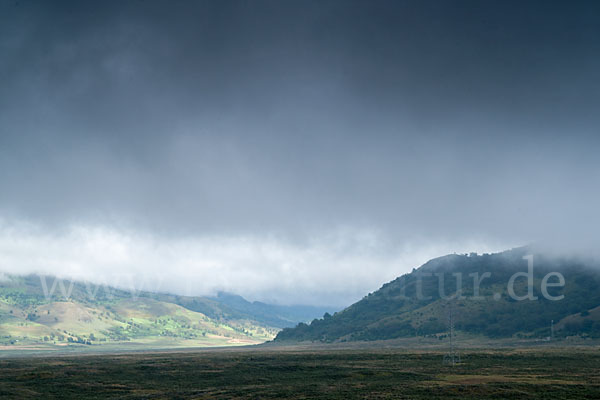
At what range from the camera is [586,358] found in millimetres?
129750

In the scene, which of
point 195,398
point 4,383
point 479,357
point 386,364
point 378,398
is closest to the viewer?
point 378,398

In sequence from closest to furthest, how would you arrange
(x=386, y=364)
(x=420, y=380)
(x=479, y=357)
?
1. (x=420, y=380)
2. (x=386, y=364)
3. (x=479, y=357)

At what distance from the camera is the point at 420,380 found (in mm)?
91438

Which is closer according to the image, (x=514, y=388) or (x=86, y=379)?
(x=514, y=388)

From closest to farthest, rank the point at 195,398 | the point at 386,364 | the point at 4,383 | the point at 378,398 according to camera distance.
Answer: the point at 378,398 → the point at 195,398 → the point at 4,383 → the point at 386,364

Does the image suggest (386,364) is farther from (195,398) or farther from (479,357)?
(195,398)

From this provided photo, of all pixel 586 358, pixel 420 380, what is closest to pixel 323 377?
pixel 420 380

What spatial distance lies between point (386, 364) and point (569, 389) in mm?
53401

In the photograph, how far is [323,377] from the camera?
4003 inches

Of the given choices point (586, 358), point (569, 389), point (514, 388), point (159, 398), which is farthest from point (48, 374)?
point (586, 358)

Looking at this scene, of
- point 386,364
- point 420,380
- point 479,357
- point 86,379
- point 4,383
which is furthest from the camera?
point 479,357

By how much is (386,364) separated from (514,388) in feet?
161

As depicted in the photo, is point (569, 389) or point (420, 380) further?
point (420, 380)

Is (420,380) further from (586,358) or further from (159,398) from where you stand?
(586,358)
